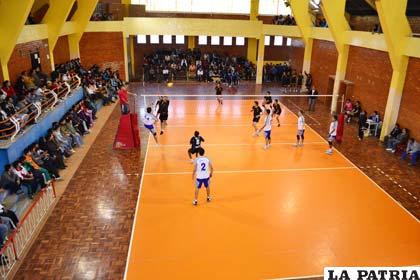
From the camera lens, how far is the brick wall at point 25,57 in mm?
18781

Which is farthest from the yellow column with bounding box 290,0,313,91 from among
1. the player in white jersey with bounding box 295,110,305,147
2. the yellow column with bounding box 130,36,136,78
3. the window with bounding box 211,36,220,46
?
the yellow column with bounding box 130,36,136,78

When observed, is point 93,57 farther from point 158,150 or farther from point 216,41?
point 158,150

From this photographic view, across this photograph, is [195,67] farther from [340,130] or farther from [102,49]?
[340,130]

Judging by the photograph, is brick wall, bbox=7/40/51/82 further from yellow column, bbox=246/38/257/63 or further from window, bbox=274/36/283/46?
window, bbox=274/36/283/46

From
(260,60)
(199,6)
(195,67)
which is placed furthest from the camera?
(199,6)

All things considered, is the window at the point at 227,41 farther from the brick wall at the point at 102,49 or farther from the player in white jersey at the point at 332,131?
the player in white jersey at the point at 332,131

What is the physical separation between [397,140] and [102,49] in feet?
77.3

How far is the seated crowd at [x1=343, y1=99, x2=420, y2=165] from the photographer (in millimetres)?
15578

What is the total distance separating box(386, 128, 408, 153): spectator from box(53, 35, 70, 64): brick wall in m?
Result: 21.9

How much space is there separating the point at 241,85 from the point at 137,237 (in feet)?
81.0

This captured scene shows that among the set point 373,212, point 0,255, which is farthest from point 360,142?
point 0,255

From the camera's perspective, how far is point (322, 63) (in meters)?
27.0

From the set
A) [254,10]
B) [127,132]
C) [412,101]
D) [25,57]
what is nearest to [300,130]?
[412,101]

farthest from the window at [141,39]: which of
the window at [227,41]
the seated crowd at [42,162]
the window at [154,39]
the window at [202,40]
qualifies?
the seated crowd at [42,162]
